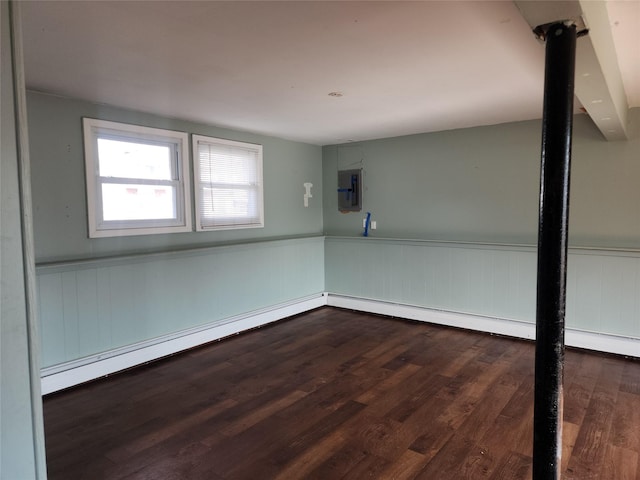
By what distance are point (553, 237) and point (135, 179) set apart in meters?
3.49

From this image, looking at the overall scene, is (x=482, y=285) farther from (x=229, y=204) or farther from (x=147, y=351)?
(x=147, y=351)

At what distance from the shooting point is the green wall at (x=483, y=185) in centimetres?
389

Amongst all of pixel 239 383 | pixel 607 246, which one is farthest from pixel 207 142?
pixel 607 246

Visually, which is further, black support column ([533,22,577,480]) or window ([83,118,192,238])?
window ([83,118,192,238])

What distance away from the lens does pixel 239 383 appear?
3.33 m

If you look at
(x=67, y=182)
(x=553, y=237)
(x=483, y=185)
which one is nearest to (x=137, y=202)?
(x=67, y=182)

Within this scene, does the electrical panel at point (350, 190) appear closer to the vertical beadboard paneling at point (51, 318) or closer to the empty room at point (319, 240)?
the empty room at point (319, 240)

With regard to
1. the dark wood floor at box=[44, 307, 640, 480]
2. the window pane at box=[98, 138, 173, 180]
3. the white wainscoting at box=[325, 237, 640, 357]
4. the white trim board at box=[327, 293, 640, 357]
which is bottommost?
the dark wood floor at box=[44, 307, 640, 480]

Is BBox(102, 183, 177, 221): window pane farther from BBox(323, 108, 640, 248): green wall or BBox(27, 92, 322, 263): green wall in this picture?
BBox(323, 108, 640, 248): green wall

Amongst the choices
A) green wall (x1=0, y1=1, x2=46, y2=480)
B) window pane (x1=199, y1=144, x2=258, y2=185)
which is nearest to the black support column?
green wall (x1=0, y1=1, x2=46, y2=480)

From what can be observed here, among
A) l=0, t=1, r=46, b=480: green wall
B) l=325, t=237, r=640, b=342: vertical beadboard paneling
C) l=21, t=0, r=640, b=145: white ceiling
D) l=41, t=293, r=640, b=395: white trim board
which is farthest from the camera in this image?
l=325, t=237, r=640, b=342: vertical beadboard paneling

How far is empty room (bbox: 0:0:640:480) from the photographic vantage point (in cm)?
162

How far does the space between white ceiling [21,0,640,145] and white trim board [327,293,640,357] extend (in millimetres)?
2228

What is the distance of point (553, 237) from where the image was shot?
59.8 inches
